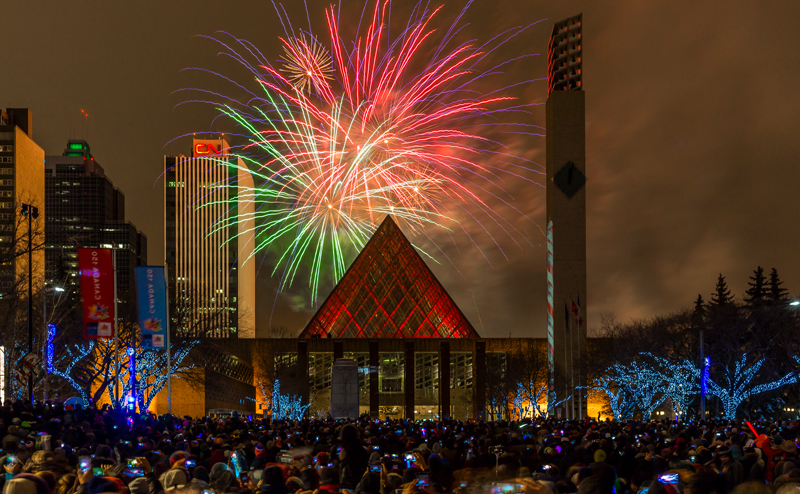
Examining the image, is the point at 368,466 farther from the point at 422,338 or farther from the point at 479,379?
the point at 422,338

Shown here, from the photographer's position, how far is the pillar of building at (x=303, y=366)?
73.9m

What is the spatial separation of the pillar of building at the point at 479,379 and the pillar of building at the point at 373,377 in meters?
8.73

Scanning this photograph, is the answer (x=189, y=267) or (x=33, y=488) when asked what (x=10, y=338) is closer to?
(x=33, y=488)

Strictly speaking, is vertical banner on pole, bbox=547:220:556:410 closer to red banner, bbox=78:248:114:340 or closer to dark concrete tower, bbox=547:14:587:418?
dark concrete tower, bbox=547:14:587:418

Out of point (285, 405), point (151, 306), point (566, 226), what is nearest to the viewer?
point (151, 306)

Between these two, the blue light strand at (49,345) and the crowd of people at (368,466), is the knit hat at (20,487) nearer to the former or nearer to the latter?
the crowd of people at (368,466)

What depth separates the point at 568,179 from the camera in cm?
5950

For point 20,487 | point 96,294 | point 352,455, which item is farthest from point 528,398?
point 20,487

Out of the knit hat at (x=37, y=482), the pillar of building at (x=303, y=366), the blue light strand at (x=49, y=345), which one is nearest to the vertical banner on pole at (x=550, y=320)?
the pillar of building at (x=303, y=366)

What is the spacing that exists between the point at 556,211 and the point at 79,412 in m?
Result: 46.9

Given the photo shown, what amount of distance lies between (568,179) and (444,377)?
24.6 meters

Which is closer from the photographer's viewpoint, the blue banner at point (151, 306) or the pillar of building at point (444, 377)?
the blue banner at point (151, 306)

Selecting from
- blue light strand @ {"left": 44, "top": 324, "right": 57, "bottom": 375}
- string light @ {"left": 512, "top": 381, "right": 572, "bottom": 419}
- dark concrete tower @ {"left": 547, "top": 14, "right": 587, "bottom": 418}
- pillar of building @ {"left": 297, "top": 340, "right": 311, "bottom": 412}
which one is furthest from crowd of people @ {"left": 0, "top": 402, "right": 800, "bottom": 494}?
pillar of building @ {"left": 297, "top": 340, "right": 311, "bottom": 412}

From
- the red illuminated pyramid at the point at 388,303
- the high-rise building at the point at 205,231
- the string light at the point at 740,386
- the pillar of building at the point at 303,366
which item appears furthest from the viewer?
the high-rise building at the point at 205,231
